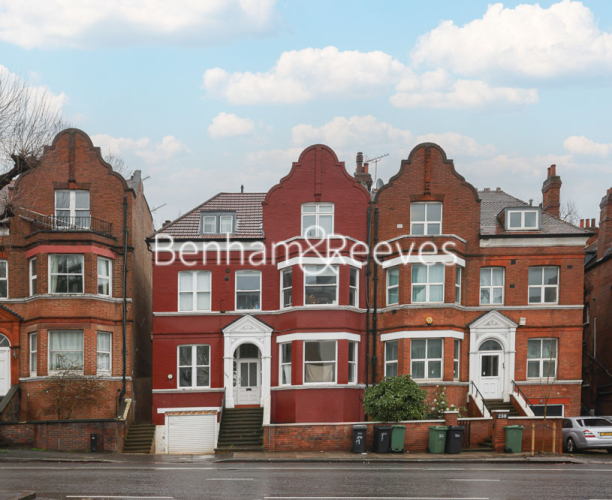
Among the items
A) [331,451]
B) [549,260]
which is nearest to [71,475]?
[331,451]

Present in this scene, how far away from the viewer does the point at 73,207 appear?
32.1 meters

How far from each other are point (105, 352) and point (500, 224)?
17748mm

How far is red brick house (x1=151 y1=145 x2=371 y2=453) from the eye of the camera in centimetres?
3059

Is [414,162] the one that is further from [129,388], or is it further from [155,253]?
[129,388]

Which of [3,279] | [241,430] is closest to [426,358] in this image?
[241,430]

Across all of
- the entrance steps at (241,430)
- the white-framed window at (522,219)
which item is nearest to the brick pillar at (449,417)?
the entrance steps at (241,430)

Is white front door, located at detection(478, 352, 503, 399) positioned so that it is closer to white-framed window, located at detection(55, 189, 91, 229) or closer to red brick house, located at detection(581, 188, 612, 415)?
red brick house, located at detection(581, 188, 612, 415)

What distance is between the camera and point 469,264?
3216cm

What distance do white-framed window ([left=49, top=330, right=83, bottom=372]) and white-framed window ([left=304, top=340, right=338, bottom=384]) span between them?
917cm

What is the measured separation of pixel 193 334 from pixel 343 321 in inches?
251

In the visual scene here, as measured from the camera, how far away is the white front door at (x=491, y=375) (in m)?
31.4

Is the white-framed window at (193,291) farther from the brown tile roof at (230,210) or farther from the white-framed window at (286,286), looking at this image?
the white-framed window at (286,286)

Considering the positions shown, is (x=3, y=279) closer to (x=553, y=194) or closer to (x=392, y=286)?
(x=392, y=286)

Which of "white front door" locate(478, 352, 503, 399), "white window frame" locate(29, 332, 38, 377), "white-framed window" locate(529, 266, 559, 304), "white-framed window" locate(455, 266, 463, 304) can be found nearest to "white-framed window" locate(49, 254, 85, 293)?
"white window frame" locate(29, 332, 38, 377)
